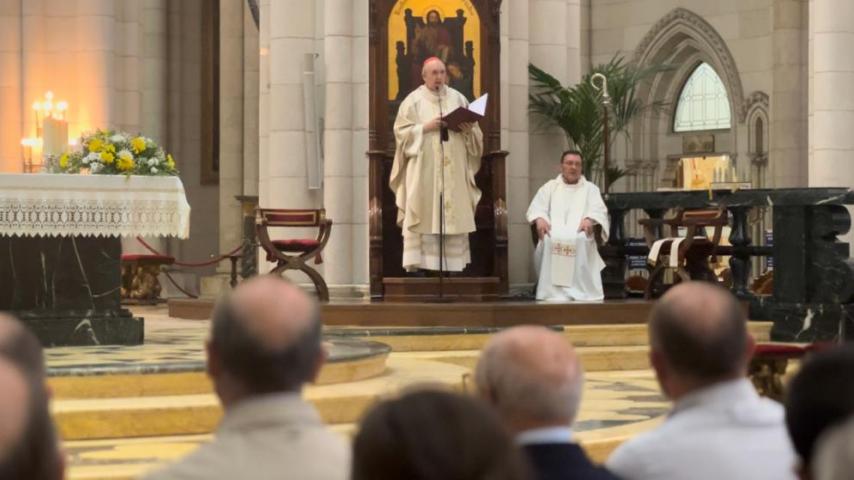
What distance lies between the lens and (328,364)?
8742mm

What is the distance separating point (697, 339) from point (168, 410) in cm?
475

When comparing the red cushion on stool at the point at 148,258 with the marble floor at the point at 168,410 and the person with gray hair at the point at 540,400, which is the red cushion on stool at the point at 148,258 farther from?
the person with gray hair at the point at 540,400

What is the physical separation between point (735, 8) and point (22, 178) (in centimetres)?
1755

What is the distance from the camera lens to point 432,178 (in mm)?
13734

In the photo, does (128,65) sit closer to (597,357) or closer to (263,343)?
(597,357)

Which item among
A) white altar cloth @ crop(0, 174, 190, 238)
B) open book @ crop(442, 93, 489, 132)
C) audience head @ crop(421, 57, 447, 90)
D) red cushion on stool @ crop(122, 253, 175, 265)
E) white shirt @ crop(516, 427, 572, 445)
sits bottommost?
red cushion on stool @ crop(122, 253, 175, 265)

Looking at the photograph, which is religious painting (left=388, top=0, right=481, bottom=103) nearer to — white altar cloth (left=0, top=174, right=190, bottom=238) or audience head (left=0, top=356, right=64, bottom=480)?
white altar cloth (left=0, top=174, right=190, bottom=238)

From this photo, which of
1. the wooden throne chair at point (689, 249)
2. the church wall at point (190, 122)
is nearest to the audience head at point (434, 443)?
the wooden throne chair at point (689, 249)

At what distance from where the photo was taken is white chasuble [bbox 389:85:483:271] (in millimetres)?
13594

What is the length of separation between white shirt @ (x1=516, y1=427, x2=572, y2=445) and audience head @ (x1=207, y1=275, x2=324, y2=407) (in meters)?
0.43

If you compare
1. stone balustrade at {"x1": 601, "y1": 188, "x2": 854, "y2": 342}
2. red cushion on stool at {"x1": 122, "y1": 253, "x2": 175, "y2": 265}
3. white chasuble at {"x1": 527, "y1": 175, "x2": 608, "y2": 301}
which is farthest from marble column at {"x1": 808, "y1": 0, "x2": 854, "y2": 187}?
red cushion on stool at {"x1": 122, "y1": 253, "x2": 175, "y2": 265}

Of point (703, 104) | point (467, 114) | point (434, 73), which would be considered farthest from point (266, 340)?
point (703, 104)

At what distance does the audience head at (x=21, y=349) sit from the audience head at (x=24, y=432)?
0.76ft

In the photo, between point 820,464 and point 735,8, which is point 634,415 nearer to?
point 820,464
